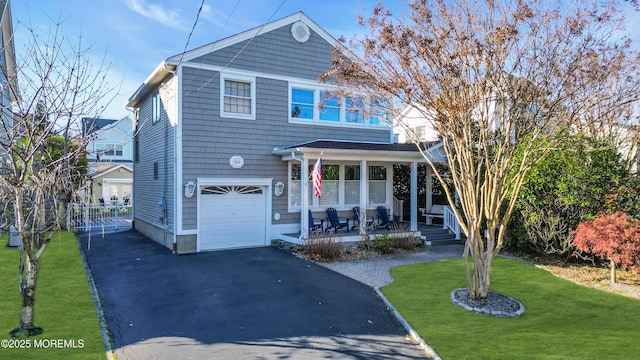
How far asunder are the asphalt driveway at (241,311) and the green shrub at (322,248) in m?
0.51

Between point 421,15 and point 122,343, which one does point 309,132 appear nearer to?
point 421,15

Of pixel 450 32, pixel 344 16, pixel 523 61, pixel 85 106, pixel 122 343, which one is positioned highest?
pixel 344 16

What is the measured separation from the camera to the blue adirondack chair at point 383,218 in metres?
15.0

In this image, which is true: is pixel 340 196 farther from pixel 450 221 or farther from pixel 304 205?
pixel 450 221

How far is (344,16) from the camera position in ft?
29.8

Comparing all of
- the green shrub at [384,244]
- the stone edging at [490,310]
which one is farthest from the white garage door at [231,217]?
the stone edging at [490,310]

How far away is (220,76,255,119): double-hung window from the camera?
13057mm

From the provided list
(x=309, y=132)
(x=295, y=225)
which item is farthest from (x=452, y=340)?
(x=309, y=132)

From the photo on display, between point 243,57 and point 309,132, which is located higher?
point 243,57

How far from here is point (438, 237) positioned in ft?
47.9

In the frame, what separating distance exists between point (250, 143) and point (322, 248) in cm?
449

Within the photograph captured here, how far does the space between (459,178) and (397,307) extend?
117 inches

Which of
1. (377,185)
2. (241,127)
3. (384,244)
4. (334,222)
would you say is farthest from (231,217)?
(377,185)

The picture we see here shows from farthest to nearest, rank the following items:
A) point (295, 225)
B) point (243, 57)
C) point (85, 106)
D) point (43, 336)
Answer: point (295, 225) < point (243, 57) < point (85, 106) < point (43, 336)
